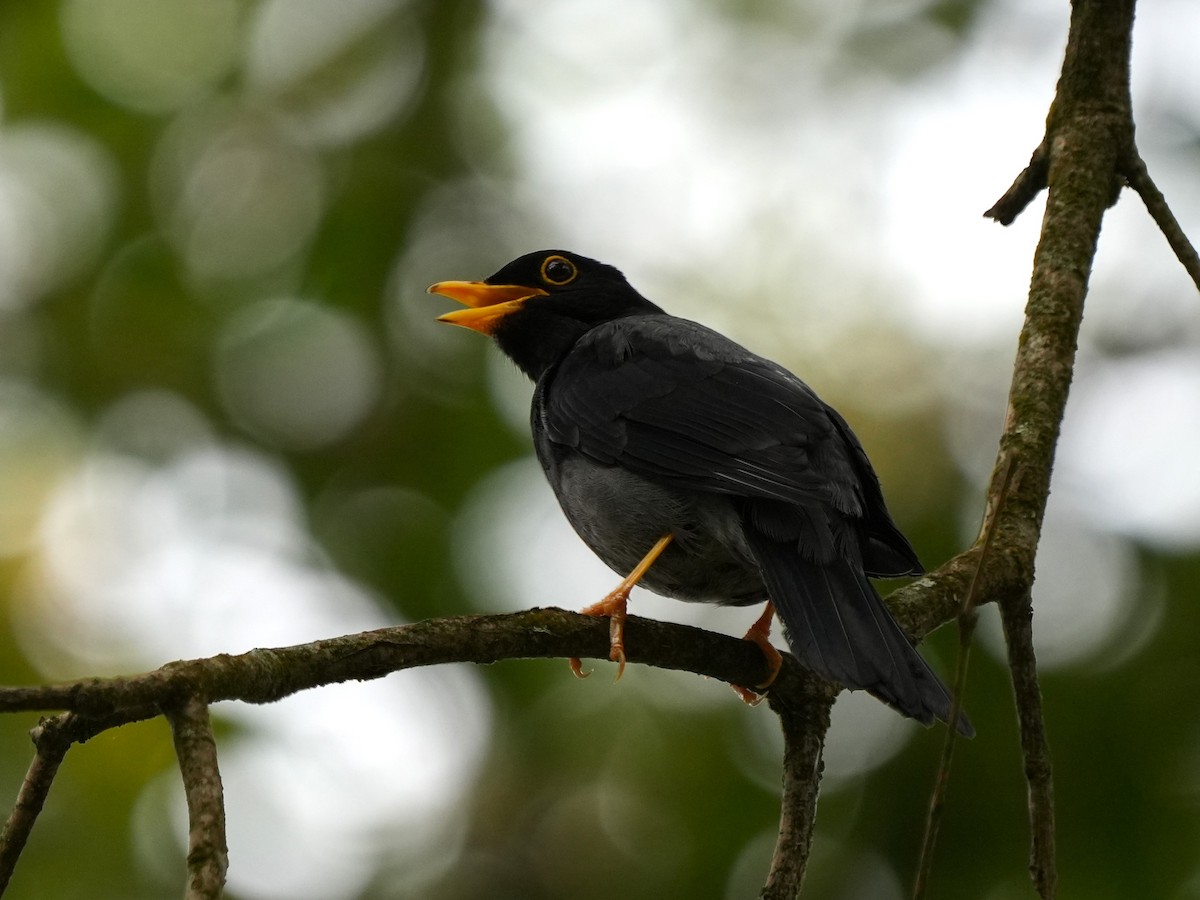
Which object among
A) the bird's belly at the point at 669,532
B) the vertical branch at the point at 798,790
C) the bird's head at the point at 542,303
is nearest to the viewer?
the vertical branch at the point at 798,790

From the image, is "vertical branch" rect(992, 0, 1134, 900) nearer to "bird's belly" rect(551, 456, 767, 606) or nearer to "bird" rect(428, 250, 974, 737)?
"bird" rect(428, 250, 974, 737)

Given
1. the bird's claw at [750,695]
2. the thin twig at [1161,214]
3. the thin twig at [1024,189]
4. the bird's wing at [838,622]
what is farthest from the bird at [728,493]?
A: the thin twig at [1161,214]

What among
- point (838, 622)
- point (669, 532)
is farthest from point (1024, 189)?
point (838, 622)

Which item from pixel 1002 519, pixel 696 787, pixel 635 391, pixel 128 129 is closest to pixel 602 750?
pixel 696 787

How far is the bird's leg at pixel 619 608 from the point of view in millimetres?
3494

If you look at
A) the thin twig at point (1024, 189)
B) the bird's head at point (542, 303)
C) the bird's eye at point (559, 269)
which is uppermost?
the bird's eye at point (559, 269)

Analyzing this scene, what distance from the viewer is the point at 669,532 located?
4.62m

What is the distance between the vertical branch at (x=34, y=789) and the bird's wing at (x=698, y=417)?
7.64 ft

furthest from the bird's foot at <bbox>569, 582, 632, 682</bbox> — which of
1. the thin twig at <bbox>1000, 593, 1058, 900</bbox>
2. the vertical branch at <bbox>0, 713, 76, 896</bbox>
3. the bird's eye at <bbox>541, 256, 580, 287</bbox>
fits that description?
the bird's eye at <bbox>541, 256, 580, 287</bbox>

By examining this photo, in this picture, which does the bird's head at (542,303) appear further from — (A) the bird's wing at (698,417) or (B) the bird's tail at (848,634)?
(B) the bird's tail at (848,634)

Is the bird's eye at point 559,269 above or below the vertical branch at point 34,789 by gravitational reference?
above

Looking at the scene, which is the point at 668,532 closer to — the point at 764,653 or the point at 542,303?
the point at 764,653

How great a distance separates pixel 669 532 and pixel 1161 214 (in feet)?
6.03

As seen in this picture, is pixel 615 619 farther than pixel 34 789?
Yes
